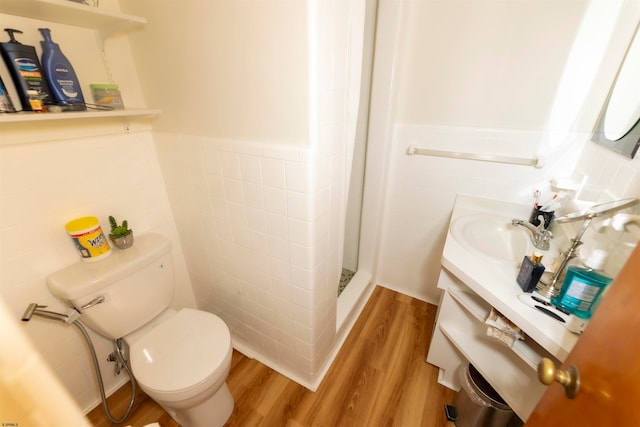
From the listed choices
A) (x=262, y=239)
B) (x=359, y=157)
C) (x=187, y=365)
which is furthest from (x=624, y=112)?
(x=187, y=365)

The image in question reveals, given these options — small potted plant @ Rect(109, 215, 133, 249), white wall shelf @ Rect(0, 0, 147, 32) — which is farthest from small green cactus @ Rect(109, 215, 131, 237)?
white wall shelf @ Rect(0, 0, 147, 32)

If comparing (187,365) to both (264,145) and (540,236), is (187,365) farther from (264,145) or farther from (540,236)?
(540,236)

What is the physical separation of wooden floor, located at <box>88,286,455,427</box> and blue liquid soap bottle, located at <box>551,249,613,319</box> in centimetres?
85

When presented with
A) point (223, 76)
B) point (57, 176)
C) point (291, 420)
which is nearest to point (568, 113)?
point (223, 76)

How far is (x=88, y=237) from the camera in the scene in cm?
100

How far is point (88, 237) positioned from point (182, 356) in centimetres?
61

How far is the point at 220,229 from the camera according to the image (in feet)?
3.97

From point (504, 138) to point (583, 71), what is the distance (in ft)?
1.16

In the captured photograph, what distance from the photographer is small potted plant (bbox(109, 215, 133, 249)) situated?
1103mm

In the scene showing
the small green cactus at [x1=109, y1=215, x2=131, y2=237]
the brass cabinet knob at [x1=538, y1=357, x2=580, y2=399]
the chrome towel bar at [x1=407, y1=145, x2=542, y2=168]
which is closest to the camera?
the brass cabinet knob at [x1=538, y1=357, x2=580, y2=399]

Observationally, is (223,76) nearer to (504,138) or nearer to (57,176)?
(57,176)

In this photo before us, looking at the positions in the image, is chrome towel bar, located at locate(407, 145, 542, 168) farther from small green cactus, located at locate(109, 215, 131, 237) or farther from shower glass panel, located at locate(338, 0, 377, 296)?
small green cactus, located at locate(109, 215, 131, 237)

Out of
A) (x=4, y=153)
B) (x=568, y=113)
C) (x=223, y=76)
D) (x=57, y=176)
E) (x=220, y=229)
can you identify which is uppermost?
(x=223, y=76)

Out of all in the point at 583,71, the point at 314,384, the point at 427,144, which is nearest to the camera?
the point at 583,71
